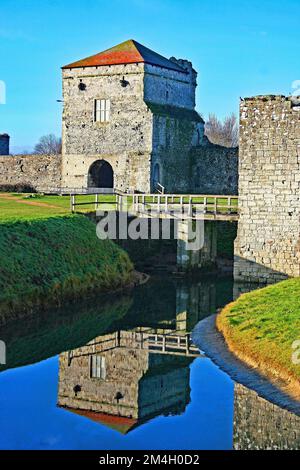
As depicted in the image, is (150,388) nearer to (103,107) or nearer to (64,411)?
(64,411)

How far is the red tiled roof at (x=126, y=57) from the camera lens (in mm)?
50250

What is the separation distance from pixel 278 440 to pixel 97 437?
3.31 metres

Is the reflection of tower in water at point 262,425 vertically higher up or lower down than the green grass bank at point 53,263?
lower down

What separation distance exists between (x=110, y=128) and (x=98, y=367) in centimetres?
3233

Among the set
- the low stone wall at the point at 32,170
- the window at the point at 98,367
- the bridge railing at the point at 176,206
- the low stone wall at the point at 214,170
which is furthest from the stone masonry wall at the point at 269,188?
the low stone wall at the point at 32,170

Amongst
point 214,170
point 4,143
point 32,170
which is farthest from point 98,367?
point 4,143

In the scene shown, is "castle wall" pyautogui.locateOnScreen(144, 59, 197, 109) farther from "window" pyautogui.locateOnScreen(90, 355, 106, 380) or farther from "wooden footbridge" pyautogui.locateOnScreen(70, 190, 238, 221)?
"window" pyautogui.locateOnScreen(90, 355, 106, 380)

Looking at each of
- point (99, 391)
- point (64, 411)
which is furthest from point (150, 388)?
point (64, 411)

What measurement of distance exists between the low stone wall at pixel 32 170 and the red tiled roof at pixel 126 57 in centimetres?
627

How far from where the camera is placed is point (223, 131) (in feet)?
359

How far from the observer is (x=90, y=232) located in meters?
32.8

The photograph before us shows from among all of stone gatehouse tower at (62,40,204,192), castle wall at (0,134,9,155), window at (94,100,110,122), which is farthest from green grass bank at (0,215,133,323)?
castle wall at (0,134,9,155)

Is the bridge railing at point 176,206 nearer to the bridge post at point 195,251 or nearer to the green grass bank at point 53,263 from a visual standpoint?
the bridge post at point 195,251

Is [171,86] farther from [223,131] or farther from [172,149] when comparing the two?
[223,131]
